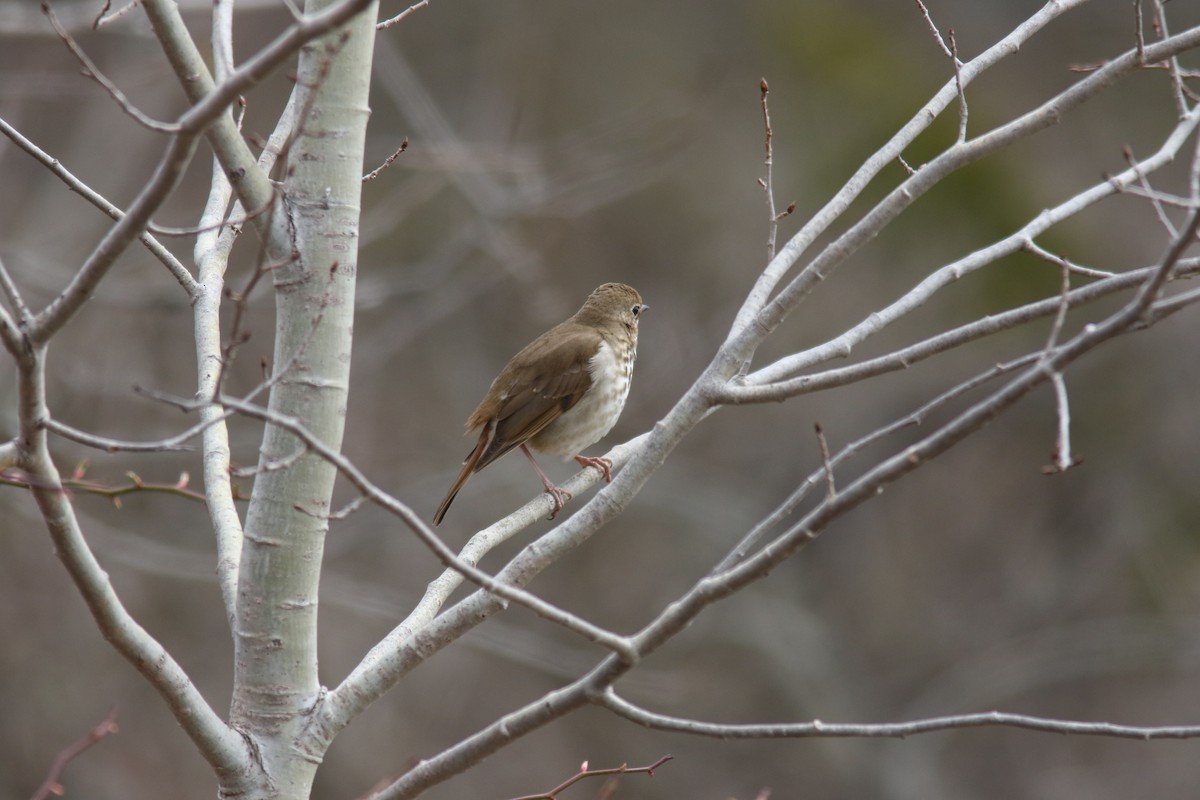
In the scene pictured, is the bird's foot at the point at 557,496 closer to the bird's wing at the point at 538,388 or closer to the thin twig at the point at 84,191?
the bird's wing at the point at 538,388

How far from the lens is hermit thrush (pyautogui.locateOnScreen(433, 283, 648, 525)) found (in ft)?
17.4

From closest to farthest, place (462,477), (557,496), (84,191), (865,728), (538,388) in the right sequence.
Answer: (865,728) → (84,191) → (557,496) → (462,477) → (538,388)

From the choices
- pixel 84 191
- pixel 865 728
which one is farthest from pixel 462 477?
pixel 865 728

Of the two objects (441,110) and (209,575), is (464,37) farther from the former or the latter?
(209,575)

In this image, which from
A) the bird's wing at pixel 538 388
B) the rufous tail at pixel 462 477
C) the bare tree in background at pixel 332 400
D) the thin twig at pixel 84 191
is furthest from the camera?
the bird's wing at pixel 538 388

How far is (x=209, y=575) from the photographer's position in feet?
26.3

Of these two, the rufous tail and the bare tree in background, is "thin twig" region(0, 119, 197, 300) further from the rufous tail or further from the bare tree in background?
the rufous tail

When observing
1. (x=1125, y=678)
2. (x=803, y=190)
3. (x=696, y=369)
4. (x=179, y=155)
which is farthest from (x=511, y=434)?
(x=1125, y=678)

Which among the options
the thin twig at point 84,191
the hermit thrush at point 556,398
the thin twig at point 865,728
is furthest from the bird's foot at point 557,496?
the thin twig at point 865,728

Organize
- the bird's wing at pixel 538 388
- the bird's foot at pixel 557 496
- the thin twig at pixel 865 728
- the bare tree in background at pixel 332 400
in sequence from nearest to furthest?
the thin twig at pixel 865 728
the bare tree in background at pixel 332 400
the bird's foot at pixel 557 496
the bird's wing at pixel 538 388

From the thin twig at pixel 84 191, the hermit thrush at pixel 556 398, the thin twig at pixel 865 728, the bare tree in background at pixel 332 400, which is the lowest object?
the thin twig at pixel 865 728

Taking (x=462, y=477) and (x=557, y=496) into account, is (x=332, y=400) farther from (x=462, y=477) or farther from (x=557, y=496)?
(x=462, y=477)

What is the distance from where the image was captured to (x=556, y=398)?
5383 mm

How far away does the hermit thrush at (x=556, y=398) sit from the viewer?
532 cm
